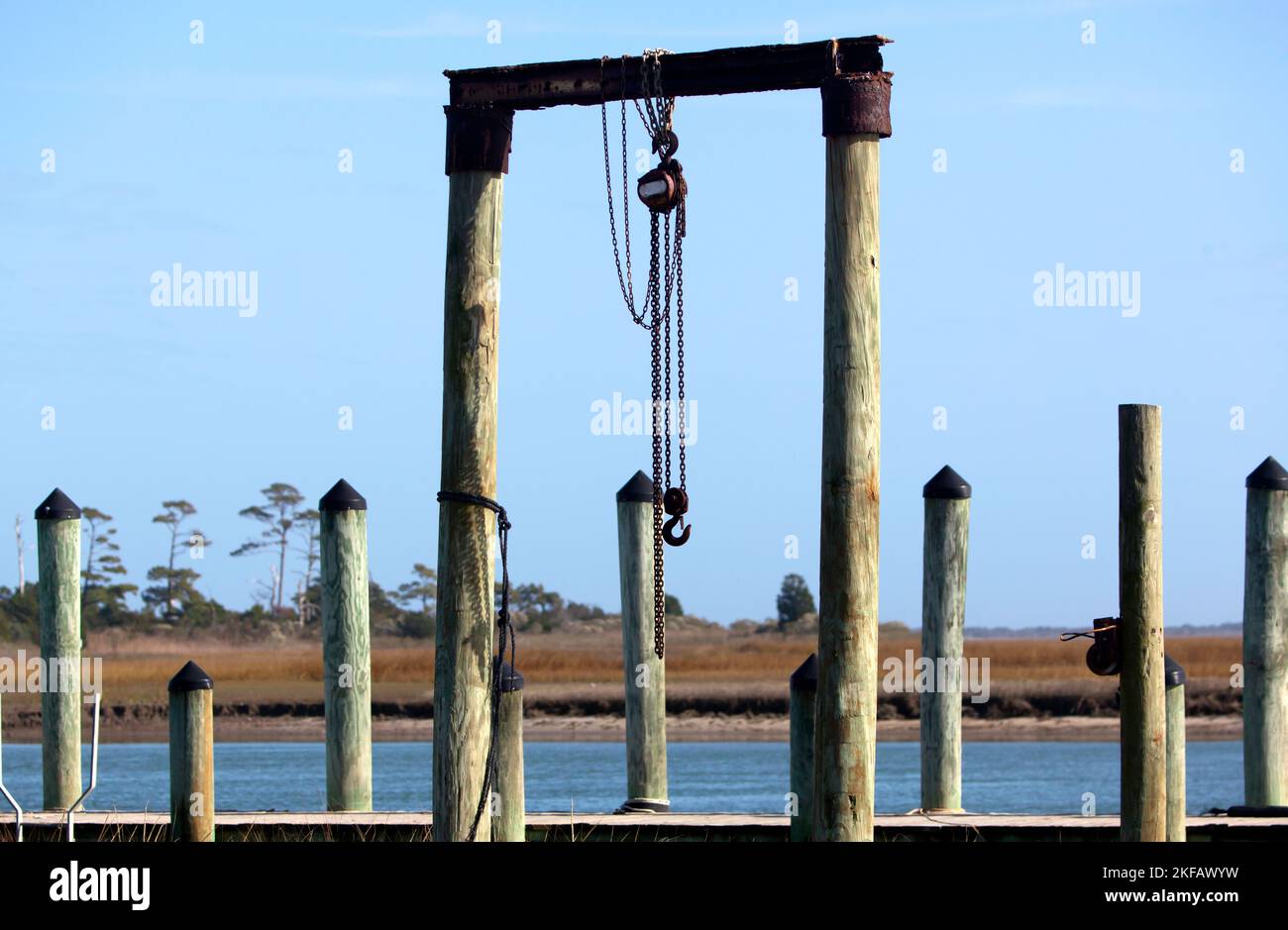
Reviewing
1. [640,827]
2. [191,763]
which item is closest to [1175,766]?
[640,827]

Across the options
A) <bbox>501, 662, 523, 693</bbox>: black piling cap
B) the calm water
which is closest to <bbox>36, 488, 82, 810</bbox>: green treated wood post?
<bbox>501, 662, 523, 693</bbox>: black piling cap

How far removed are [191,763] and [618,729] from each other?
35.9 meters

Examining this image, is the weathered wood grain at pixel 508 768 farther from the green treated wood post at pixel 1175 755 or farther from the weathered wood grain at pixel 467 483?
the green treated wood post at pixel 1175 755

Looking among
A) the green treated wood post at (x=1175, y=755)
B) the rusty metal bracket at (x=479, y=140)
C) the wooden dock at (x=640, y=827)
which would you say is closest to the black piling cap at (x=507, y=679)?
the wooden dock at (x=640, y=827)

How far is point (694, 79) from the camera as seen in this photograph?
1090cm

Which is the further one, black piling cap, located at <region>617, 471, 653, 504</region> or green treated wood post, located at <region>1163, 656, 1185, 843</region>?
black piling cap, located at <region>617, 471, 653, 504</region>

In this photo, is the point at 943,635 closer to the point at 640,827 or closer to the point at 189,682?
the point at 640,827

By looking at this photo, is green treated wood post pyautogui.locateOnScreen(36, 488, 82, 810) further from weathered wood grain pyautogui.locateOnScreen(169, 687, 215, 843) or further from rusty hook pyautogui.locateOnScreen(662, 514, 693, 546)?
rusty hook pyautogui.locateOnScreen(662, 514, 693, 546)

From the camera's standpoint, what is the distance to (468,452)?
11.0 meters

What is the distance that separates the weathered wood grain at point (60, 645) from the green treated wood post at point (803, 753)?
6.27 metres

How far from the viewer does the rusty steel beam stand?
10523mm
